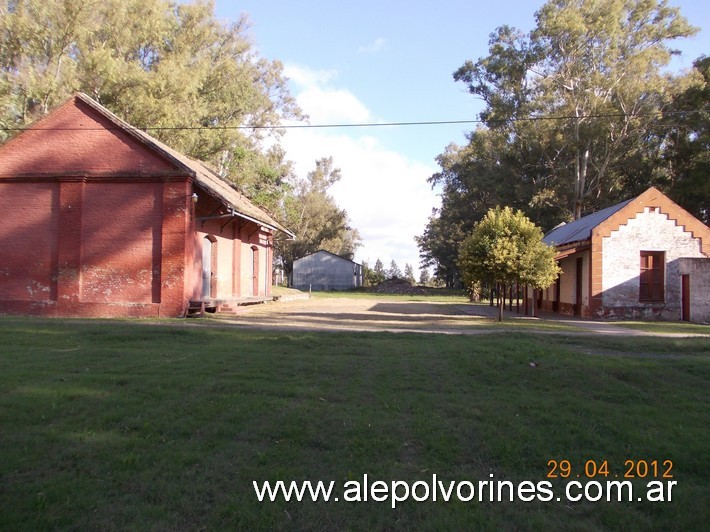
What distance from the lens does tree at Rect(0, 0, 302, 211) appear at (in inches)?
978

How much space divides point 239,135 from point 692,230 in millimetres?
27733

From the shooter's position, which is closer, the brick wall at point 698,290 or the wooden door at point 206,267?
the wooden door at point 206,267

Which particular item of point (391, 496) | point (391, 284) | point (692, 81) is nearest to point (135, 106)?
point (391, 496)

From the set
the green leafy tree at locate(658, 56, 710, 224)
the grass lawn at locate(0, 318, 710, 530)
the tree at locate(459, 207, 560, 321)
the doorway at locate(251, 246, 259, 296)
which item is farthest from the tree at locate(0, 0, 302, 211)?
the green leafy tree at locate(658, 56, 710, 224)

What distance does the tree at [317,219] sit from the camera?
78875 millimetres

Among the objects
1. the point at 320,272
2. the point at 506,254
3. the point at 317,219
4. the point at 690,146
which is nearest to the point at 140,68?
the point at 506,254

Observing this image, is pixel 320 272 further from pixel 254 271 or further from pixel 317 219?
pixel 254 271

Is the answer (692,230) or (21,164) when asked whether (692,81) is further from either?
(21,164)

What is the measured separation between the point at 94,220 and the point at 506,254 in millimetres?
15059

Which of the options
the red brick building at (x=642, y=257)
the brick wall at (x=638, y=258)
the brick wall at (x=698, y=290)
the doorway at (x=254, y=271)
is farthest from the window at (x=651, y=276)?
the doorway at (x=254, y=271)

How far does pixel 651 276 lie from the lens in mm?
23219

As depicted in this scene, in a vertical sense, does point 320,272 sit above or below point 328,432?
above

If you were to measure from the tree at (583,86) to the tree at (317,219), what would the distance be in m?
39.2

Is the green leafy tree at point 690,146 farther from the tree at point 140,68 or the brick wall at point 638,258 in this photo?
the tree at point 140,68
